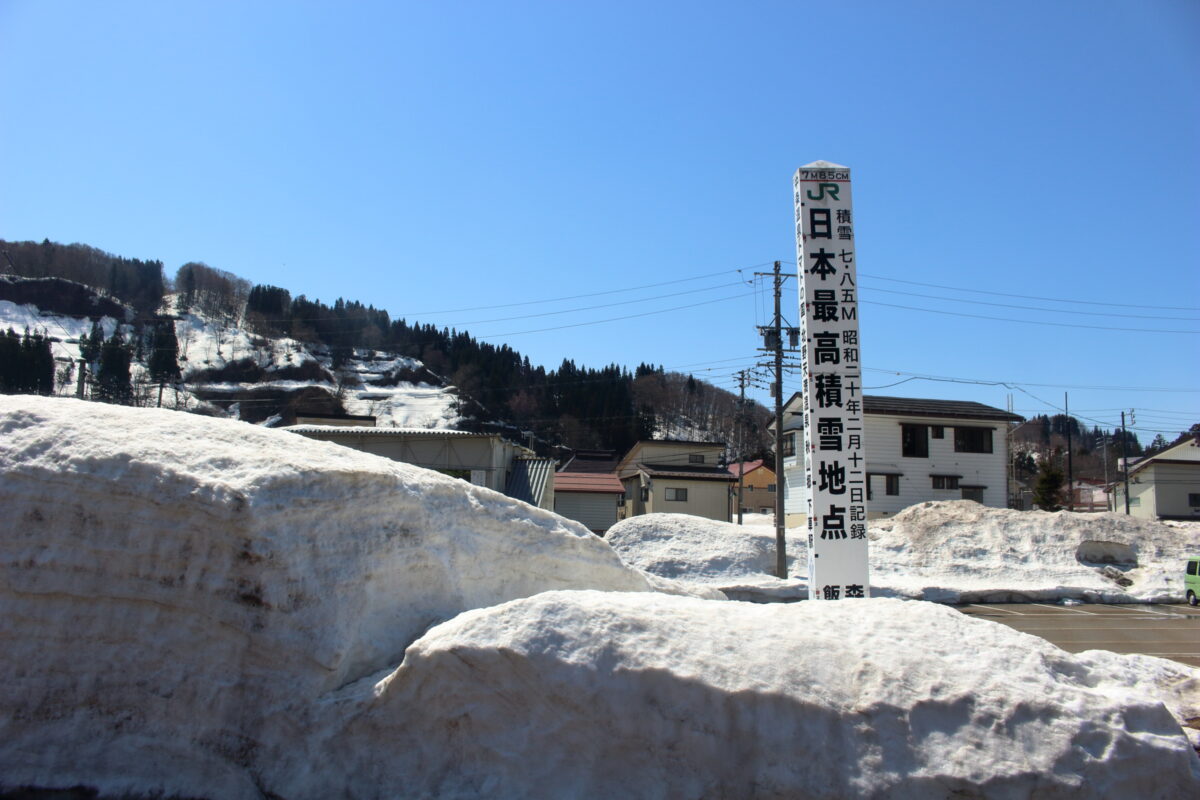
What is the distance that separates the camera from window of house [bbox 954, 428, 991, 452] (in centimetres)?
3369

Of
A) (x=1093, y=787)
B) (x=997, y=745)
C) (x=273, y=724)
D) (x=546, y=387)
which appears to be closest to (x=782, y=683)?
(x=997, y=745)

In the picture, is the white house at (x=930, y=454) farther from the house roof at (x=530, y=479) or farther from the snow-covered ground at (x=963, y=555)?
the house roof at (x=530, y=479)

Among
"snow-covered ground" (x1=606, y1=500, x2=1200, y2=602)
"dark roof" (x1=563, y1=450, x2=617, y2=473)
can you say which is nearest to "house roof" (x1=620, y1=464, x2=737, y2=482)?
"dark roof" (x1=563, y1=450, x2=617, y2=473)

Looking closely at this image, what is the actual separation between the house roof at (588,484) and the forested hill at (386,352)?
20611 millimetres

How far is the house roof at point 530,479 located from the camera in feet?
106

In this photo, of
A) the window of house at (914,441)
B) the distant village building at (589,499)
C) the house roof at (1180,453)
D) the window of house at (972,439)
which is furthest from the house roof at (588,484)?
the house roof at (1180,453)

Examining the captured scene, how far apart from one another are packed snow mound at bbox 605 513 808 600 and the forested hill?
147 feet

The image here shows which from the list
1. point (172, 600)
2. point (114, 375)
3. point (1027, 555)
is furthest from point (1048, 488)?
point (114, 375)

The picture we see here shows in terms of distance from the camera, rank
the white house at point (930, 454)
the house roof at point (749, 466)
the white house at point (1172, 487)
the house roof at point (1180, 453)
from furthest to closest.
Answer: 1. the house roof at point (749, 466)
2. the house roof at point (1180, 453)
3. the white house at point (1172, 487)
4. the white house at point (930, 454)

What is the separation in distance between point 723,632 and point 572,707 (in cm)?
94

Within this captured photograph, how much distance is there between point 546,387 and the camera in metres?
84.4

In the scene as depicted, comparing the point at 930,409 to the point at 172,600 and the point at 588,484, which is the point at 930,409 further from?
the point at 172,600

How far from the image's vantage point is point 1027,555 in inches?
835

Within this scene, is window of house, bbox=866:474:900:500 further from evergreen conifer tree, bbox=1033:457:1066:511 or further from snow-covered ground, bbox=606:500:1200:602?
evergreen conifer tree, bbox=1033:457:1066:511
